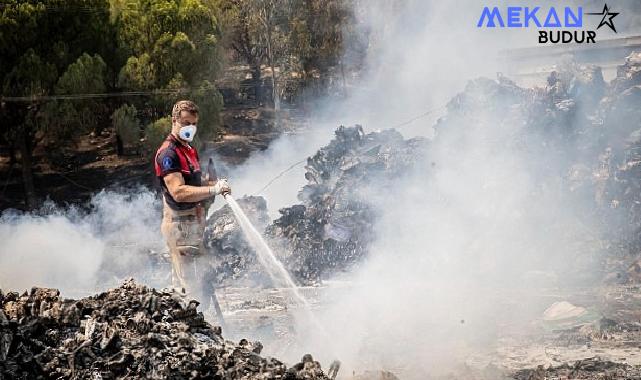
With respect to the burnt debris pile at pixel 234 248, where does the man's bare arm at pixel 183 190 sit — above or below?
above

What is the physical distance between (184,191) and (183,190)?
0.01 m

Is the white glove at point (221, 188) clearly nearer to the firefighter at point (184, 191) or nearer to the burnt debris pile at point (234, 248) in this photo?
the firefighter at point (184, 191)

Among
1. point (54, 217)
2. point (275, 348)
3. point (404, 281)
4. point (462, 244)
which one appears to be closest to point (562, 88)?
point (462, 244)

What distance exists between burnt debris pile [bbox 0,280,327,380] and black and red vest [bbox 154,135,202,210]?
2.95ft

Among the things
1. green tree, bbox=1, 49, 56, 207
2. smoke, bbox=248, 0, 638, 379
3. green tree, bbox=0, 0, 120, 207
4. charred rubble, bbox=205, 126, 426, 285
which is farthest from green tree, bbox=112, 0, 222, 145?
smoke, bbox=248, 0, 638, 379

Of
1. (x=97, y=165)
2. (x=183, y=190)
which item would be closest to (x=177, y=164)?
(x=183, y=190)

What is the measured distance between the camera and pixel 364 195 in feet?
40.6

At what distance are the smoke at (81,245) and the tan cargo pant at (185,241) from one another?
189 inches

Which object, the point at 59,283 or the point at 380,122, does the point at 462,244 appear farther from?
the point at 380,122

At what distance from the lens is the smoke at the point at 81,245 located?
11.6 m

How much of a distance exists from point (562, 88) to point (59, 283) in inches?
299

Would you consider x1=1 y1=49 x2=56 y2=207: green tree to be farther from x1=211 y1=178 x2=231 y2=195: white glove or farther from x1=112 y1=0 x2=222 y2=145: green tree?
x1=211 y1=178 x2=231 y2=195: white glove

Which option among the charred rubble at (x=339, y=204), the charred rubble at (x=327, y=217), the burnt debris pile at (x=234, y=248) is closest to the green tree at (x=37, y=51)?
the burnt debris pile at (x=234, y=248)

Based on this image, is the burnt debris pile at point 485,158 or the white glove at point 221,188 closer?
the white glove at point 221,188
